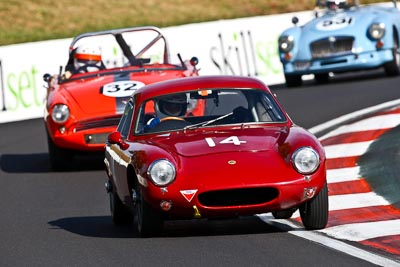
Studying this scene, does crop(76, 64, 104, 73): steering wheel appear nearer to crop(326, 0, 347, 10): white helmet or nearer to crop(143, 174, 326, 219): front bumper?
crop(326, 0, 347, 10): white helmet

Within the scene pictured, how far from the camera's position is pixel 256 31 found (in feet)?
77.6

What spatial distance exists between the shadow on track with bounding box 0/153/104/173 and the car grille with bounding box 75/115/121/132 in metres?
0.51

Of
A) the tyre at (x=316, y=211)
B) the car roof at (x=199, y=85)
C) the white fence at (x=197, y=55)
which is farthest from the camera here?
the white fence at (x=197, y=55)

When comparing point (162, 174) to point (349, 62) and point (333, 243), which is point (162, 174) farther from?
point (349, 62)

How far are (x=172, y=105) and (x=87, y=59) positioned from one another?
5894mm

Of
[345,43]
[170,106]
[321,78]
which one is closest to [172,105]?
[170,106]

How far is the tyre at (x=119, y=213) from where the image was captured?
9.94 metres

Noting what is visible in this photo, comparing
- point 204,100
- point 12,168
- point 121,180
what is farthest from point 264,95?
point 12,168

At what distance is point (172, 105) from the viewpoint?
10070 millimetres

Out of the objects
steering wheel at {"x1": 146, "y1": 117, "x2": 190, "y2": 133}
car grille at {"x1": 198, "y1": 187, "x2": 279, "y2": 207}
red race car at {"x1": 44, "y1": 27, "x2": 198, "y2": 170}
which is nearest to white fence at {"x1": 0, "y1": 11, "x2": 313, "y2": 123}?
red race car at {"x1": 44, "y1": 27, "x2": 198, "y2": 170}

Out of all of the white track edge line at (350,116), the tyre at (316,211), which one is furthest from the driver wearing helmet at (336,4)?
the tyre at (316,211)

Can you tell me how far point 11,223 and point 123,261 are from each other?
2.70 meters

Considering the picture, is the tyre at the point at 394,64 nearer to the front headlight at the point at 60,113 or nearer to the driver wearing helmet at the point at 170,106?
the front headlight at the point at 60,113

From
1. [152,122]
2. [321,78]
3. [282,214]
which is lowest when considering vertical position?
[321,78]
